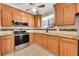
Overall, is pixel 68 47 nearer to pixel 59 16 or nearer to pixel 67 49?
pixel 67 49

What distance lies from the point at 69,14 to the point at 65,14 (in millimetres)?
100

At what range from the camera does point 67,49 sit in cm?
211

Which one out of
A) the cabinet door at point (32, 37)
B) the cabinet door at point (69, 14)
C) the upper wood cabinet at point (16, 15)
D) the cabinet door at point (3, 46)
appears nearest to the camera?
the cabinet door at point (69, 14)

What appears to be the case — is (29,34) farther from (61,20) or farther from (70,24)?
(70,24)

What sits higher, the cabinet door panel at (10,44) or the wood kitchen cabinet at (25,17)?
the wood kitchen cabinet at (25,17)

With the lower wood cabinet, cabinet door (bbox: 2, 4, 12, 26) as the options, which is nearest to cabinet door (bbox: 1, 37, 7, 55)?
cabinet door (bbox: 2, 4, 12, 26)

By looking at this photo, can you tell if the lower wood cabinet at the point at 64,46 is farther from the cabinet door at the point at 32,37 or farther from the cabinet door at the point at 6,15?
the cabinet door at the point at 6,15

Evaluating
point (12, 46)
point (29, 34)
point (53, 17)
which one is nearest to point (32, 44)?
point (29, 34)

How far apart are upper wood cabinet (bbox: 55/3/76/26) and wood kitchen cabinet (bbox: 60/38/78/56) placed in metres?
0.45

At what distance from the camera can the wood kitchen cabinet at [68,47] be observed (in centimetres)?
189

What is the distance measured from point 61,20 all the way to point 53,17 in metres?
0.20

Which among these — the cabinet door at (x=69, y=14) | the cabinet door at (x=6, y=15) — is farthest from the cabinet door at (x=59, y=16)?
the cabinet door at (x=6, y=15)

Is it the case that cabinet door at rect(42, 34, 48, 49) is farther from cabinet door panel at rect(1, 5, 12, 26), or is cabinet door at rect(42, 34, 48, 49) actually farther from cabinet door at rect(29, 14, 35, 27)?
cabinet door panel at rect(1, 5, 12, 26)

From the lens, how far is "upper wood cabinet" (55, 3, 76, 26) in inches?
91.1
